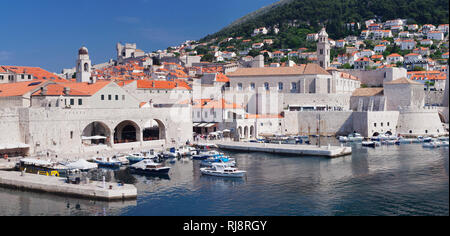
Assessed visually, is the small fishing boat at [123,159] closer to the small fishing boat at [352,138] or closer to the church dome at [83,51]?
the church dome at [83,51]

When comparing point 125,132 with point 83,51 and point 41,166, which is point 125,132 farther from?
point 83,51

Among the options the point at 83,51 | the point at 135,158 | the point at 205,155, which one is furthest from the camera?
the point at 83,51

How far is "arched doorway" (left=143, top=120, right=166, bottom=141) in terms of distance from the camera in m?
29.9

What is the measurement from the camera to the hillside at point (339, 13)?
89.7 meters

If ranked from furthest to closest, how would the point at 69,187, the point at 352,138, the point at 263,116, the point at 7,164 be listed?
the point at 263,116 → the point at 352,138 → the point at 7,164 → the point at 69,187

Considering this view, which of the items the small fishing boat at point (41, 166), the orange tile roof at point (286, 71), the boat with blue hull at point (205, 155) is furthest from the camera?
the orange tile roof at point (286, 71)

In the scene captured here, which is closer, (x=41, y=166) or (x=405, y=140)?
(x=41, y=166)

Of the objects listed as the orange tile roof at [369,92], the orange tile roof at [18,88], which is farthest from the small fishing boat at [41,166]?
the orange tile roof at [369,92]

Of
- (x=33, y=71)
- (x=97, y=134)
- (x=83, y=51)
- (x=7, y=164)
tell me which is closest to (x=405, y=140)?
(x=97, y=134)

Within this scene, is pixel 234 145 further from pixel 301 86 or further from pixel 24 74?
pixel 24 74

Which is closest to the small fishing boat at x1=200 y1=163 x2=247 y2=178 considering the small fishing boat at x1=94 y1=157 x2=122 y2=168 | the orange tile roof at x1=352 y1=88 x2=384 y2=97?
the small fishing boat at x1=94 y1=157 x2=122 y2=168

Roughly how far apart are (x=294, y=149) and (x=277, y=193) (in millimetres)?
12118

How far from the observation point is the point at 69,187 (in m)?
15.9

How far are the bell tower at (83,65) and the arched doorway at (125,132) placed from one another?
8325 mm
